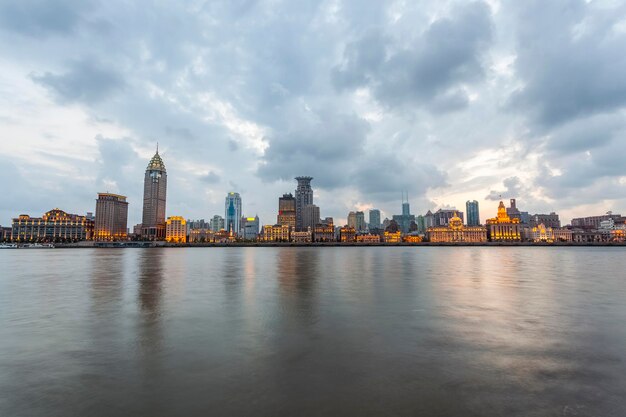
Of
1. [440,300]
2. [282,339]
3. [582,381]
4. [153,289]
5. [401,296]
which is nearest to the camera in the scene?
[582,381]

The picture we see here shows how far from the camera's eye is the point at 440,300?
80.7ft

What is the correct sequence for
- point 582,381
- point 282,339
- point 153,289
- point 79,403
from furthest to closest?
point 153,289, point 282,339, point 582,381, point 79,403

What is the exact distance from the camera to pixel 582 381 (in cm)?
995

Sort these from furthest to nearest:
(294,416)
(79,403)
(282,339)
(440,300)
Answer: (440,300)
(282,339)
(79,403)
(294,416)

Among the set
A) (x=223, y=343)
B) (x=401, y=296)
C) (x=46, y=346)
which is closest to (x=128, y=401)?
(x=223, y=343)

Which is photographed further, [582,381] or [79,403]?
[582,381]

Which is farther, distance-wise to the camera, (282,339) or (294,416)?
(282,339)

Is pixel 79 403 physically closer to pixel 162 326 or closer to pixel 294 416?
pixel 294 416

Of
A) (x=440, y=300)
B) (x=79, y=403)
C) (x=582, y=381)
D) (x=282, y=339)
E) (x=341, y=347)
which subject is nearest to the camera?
(x=79, y=403)

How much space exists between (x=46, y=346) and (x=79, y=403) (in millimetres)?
7192

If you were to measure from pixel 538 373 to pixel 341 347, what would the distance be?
663cm

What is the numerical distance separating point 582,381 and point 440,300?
14816mm

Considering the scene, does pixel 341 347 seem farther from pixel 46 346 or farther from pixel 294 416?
pixel 46 346

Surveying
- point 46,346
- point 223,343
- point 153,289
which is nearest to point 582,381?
point 223,343
